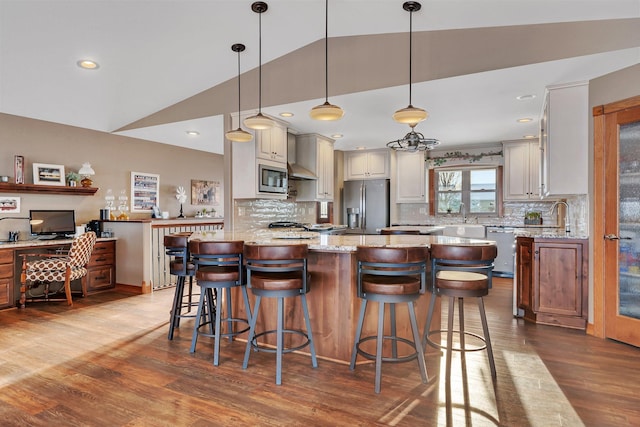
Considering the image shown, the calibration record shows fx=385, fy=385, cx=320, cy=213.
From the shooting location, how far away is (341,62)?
13.6 feet

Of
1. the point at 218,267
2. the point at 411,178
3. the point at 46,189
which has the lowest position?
the point at 218,267

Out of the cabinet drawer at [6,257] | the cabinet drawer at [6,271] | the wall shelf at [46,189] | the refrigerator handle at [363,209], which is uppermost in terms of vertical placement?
the wall shelf at [46,189]

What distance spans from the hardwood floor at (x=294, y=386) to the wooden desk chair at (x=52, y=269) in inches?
44.1

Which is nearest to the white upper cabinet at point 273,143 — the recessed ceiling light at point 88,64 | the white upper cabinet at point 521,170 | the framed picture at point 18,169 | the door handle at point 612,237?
the recessed ceiling light at point 88,64

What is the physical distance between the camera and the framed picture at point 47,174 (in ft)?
16.1

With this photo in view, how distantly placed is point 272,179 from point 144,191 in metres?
2.59

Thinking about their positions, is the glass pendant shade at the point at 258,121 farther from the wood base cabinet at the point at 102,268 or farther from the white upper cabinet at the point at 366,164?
the white upper cabinet at the point at 366,164

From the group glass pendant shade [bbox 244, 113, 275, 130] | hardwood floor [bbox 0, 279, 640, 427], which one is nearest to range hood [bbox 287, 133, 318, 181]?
glass pendant shade [bbox 244, 113, 275, 130]

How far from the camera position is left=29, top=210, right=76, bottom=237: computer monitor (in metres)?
4.84

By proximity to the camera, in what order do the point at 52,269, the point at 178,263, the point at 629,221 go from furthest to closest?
the point at 52,269 < the point at 178,263 < the point at 629,221

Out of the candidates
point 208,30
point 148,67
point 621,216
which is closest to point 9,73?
point 148,67

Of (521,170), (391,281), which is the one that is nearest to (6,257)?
(391,281)

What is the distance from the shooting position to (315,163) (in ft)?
19.4

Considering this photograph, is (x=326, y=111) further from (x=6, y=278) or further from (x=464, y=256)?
(x=6, y=278)
